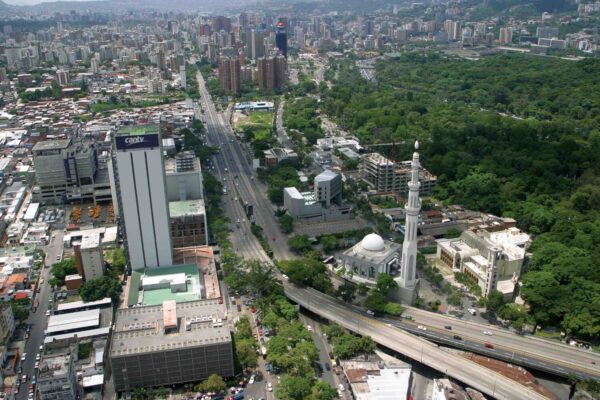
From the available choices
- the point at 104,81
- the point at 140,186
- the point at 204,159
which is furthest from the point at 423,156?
the point at 104,81

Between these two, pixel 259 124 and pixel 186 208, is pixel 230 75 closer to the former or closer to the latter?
pixel 259 124

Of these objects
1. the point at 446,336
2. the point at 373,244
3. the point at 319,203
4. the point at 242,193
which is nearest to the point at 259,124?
the point at 242,193

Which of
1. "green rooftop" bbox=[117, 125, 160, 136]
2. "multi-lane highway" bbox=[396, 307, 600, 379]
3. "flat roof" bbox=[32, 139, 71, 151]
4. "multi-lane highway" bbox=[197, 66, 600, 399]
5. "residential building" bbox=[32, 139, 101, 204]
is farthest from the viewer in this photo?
"flat roof" bbox=[32, 139, 71, 151]

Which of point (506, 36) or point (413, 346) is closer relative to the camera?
point (413, 346)

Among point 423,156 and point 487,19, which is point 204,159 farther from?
point 487,19

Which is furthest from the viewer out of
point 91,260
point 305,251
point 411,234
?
point 305,251

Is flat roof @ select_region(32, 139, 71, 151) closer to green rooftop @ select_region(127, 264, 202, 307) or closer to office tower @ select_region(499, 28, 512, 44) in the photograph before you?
green rooftop @ select_region(127, 264, 202, 307)

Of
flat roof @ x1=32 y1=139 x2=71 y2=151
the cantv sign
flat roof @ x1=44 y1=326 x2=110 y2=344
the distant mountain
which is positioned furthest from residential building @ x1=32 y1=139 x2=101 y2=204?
the distant mountain
